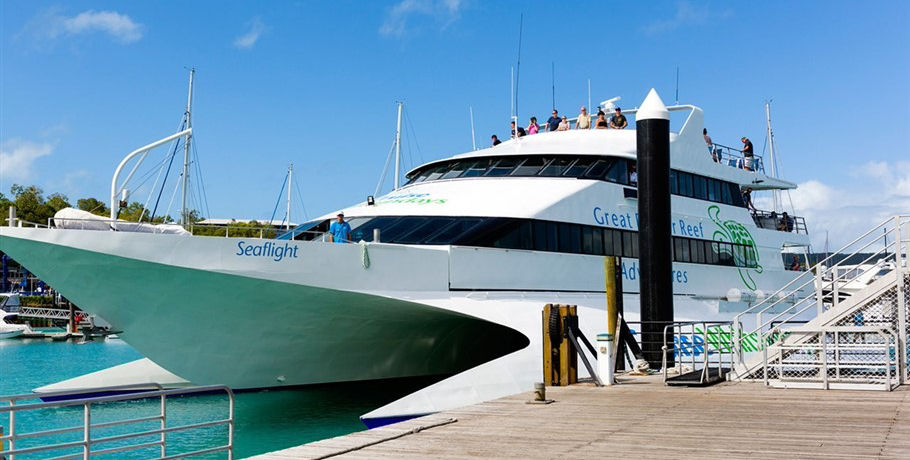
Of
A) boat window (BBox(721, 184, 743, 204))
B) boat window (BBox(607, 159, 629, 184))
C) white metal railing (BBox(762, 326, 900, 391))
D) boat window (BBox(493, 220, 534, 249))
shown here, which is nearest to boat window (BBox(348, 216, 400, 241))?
boat window (BBox(493, 220, 534, 249))

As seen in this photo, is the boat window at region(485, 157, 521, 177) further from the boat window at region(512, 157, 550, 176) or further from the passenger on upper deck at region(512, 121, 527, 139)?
the passenger on upper deck at region(512, 121, 527, 139)

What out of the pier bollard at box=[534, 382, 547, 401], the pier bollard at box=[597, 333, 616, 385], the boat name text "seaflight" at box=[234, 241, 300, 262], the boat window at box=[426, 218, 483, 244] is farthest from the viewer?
the boat window at box=[426, 218, 483, 244]

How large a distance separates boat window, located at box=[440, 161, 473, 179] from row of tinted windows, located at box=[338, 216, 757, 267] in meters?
2.80

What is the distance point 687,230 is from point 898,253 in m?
8.67

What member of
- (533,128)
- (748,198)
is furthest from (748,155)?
(533,128)

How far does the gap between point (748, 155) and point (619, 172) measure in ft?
24.9

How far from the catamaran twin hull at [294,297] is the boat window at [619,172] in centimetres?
237

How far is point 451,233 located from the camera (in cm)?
1520

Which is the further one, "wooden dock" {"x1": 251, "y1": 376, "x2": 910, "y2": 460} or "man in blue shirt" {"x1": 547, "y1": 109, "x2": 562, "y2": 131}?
"man in blue shirt" {"x1": 547, "y1": 109, "x2": 562, "y2": 131}

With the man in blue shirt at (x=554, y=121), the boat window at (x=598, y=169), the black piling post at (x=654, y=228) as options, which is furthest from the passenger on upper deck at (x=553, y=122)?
the black piling post at (x=654, y=228)

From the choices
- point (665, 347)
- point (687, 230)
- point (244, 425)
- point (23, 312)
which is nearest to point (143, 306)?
point (244, 425)

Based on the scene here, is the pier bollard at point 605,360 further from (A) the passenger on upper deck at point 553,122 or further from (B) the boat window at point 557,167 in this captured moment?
(A) the passenger on upper deck at point 553,122

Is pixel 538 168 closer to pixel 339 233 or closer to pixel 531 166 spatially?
pixel 531 166

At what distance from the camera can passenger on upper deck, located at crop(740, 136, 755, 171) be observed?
24000 mm
